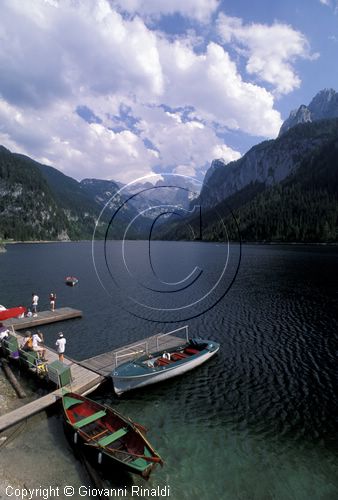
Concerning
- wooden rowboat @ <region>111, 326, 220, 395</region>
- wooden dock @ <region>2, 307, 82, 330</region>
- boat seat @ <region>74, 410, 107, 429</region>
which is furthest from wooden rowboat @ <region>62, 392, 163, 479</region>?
wooden dock @ <region>2, 307, 82, 330</region>

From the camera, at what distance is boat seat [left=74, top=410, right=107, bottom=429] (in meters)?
19.4

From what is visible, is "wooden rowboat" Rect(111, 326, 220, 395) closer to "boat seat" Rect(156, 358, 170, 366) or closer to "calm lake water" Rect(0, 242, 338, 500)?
"boat seat" Rect(156, 358, 170, 366)

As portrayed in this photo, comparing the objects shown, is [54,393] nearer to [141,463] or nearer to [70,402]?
[70,402]

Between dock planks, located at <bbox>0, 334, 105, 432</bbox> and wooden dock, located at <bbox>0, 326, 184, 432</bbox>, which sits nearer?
dock planks, located at <bbox>0, 334, 105, 432</bbox>

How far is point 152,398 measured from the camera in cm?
2652

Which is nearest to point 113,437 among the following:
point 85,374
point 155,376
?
point 155,376

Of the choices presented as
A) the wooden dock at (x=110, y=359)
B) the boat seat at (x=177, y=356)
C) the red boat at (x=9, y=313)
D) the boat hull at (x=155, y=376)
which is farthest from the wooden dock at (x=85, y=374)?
the red boat at (x=9, y=313)

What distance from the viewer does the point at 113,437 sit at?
719 inches

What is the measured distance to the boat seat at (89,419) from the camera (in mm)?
19422

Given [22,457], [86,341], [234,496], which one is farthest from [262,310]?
[22,457]

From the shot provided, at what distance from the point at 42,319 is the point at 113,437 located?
3350 cm

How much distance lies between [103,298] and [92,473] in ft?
169

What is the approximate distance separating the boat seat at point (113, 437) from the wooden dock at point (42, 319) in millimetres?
31952

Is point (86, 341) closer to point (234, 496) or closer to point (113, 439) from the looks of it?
point (113, 439)
